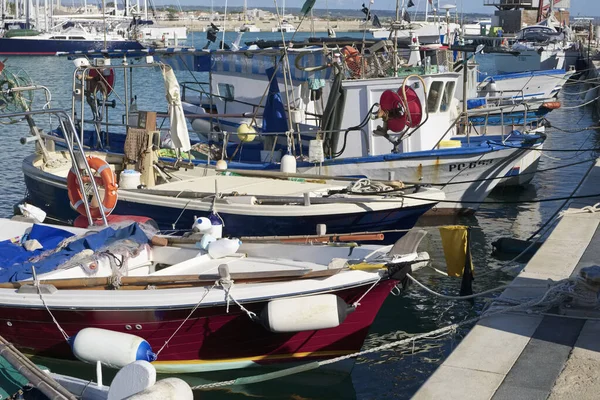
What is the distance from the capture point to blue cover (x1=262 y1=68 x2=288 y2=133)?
15422 millimetres

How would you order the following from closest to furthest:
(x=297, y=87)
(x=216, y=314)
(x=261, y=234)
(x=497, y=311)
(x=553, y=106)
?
(x=497, y=311) → (x=216, y=314) → (x=261, y=234) → (x=297, y=87) → (x=553, y=106)

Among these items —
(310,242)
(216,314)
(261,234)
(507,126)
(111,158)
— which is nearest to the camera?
(216,314)

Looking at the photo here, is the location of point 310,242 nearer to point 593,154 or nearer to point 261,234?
point 261,234

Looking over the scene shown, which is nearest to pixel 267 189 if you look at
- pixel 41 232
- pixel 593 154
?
pixel 41 232

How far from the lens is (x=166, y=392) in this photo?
5.19 meters

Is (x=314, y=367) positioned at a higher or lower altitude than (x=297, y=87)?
lower

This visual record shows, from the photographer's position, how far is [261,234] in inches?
469

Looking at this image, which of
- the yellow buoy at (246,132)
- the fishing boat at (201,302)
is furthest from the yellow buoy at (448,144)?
the fishing boat at (201,302)

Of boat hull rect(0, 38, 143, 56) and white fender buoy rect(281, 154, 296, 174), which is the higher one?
boat hull rect(0, 38, 143, 56)

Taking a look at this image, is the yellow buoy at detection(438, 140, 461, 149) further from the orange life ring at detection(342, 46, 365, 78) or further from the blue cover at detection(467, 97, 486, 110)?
the blue cover at detection(467, 97, 486, 110)

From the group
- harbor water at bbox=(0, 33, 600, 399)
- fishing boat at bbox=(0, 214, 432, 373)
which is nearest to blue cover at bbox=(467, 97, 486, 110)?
harbor water at bbox=(0, 33, 600, 399)

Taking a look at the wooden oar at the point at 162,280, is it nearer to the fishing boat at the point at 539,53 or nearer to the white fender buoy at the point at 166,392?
the white fender buoy at the point at 166,392

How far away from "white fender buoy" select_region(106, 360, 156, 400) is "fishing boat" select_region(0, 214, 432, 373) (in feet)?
7.51

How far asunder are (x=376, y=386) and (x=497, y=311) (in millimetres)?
1726
